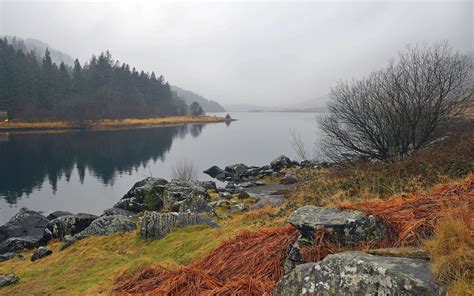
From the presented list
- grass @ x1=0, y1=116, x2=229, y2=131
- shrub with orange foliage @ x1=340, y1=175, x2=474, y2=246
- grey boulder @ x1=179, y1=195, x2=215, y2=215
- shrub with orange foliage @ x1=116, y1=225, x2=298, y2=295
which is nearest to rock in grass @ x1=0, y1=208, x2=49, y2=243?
grey boulder @ x1=179, y1=195, x2=215, y2=215

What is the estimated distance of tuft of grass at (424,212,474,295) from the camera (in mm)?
2885

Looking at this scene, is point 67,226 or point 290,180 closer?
point 67,226

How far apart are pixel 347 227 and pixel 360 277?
1.10 m

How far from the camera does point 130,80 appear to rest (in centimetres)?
12156

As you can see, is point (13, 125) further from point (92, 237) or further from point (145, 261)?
point (145, 261)

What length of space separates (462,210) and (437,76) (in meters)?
17.6

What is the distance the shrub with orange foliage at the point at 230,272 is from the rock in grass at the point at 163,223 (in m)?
4.09

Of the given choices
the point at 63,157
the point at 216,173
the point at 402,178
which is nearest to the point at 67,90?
the point at 63,157

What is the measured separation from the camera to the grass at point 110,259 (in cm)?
666

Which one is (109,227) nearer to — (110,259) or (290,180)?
(110,259)

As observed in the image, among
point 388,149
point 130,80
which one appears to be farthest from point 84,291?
point 130,80

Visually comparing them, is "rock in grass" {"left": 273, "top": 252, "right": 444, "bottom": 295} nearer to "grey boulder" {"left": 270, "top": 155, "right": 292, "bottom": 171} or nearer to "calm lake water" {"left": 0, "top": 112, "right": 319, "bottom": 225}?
"calm lake water" {"left": 0, "top": 112, "right": 319, "bottom": 225}

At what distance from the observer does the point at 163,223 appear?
10359 mm

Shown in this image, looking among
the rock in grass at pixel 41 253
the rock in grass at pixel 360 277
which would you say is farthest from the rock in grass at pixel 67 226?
the rock in grass at pixel 360 277
